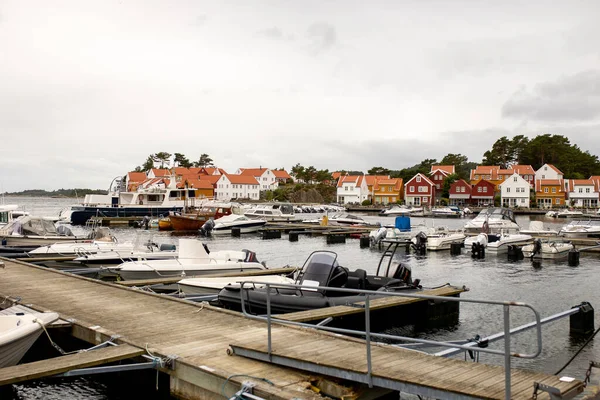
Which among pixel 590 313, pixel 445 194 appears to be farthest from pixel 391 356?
pixel 445 194

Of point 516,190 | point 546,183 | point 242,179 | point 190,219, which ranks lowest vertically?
point 190,219

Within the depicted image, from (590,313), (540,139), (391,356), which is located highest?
(540,139)

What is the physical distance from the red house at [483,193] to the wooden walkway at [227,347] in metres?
114

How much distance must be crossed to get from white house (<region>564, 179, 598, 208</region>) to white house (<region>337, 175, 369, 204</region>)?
46464 millimetres

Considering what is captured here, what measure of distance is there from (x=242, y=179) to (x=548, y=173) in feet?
256

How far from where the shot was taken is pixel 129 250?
24.4m

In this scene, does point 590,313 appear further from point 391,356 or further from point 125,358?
point 125,358

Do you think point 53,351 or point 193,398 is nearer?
point 193,398

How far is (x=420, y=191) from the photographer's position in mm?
122625

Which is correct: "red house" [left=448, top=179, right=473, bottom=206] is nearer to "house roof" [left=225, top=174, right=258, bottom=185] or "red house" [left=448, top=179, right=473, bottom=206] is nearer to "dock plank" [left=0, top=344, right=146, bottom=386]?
"house roof" [left=225, top=174, right=258, bottom=185]

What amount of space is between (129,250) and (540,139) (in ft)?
468

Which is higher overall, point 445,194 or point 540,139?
point 540,139

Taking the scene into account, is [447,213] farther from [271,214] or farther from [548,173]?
[271,214]

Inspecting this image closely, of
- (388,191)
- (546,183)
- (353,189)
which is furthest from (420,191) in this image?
(546,183)
